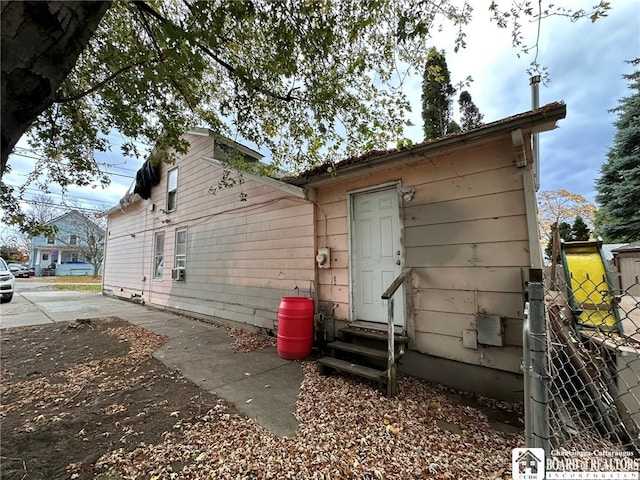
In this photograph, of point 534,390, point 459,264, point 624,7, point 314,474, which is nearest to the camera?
point 534,390

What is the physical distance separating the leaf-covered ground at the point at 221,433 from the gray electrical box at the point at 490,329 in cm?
61

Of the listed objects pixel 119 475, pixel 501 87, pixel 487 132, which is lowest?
pixel 119 475

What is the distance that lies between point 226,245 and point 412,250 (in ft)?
15.0

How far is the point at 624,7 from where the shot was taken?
7.36 ft

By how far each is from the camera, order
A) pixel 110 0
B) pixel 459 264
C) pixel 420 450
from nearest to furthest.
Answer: pixel 110 0 < pixel 420 450 < pixel 459 264

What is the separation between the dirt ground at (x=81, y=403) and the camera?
2.00 m

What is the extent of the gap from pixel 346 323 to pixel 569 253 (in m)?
3.27

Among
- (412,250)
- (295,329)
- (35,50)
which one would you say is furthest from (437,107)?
(35,50)

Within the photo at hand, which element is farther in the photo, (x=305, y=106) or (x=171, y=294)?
(x=171, y=294)

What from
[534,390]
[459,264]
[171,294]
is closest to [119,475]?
[534,390]

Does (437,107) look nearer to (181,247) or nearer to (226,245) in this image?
(226,245)

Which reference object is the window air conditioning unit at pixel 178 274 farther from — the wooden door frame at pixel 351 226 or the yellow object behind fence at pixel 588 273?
the yellow object behind fence at pixel 588 273

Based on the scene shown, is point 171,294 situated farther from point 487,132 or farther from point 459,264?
point 487,132

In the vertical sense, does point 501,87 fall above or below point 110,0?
above
